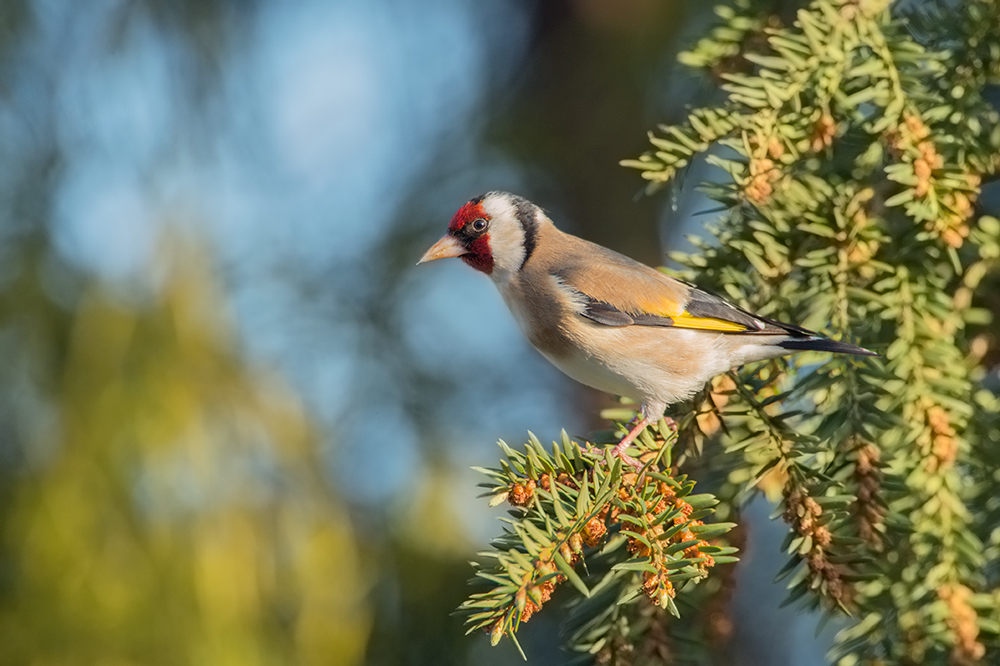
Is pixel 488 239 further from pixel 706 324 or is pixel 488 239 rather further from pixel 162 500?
pixel 162 500

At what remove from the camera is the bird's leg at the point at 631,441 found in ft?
6.18

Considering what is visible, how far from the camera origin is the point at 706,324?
2473 millimetres

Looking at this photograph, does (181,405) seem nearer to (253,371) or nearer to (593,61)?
(253,371)

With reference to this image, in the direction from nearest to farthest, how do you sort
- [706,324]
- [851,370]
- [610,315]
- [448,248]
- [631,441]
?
1. [851,370]
2. [631,441]
3. [706,324]
4. [610,315]
5. [448,248]

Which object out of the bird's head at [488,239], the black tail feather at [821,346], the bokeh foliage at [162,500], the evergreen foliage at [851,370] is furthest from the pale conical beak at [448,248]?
the black tail feather at [821,346]

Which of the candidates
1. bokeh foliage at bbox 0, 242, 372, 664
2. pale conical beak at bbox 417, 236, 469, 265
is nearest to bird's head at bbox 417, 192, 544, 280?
pale conical beak at bbox 417, 236, 469, 265

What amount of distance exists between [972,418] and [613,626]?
3.04 ft

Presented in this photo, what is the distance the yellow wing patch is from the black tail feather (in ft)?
0.55

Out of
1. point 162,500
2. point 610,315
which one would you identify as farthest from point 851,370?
point 162,500

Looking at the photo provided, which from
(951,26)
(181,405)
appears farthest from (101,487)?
(951,26)

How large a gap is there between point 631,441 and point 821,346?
468mm

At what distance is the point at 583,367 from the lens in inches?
98.9

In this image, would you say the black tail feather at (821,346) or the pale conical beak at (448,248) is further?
the pale conical beak at (448,248)

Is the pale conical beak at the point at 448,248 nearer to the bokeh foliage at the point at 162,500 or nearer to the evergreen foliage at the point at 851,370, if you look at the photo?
the bokeh foliage at the point at 162,500
